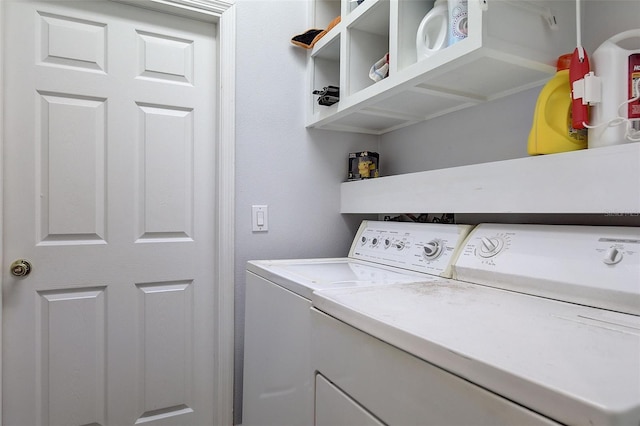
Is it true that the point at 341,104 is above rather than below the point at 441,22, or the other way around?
below

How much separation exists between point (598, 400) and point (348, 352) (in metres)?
0.48

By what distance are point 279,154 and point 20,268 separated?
114 cm

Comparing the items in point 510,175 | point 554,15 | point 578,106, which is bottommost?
point 510,175

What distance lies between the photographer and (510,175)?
1.07m

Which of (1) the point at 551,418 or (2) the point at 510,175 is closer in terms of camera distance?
(1) the point at 551,418

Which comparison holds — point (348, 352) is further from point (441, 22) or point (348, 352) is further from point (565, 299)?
point (441, 22)

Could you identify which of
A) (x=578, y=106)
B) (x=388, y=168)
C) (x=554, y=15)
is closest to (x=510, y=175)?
(x=578, y=106)

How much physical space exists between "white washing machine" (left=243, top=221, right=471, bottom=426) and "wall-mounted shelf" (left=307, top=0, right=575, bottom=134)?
492 millimetres

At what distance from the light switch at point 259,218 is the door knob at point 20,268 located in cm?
89

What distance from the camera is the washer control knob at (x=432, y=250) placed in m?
1.26

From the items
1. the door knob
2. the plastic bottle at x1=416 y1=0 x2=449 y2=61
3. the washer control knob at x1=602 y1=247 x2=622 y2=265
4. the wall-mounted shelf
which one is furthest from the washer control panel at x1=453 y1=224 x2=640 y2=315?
the door knob

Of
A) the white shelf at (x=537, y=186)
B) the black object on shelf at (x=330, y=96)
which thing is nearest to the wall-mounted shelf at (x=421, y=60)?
the black object on shelf at (x=330, y=96)

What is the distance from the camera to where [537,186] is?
1.00 m

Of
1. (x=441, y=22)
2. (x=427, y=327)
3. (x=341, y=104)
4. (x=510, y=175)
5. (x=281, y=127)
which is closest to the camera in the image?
(x=427, y=327)
